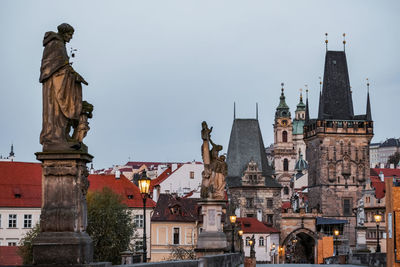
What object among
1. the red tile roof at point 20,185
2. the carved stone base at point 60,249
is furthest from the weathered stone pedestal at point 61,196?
the red tile roof at point 20,185

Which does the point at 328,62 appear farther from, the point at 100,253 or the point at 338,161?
the point at 100,253

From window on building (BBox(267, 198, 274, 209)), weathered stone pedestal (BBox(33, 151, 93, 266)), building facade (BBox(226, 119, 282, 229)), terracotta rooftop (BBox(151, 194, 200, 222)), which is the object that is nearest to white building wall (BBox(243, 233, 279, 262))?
building facade (BBox(226, 119, 282, 229))

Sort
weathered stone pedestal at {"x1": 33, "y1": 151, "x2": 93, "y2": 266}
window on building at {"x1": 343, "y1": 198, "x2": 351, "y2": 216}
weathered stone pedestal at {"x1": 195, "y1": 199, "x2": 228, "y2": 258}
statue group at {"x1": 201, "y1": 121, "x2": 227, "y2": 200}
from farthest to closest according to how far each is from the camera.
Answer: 1. window on building at {"x1": 343, "y1": 198, "x2": 351, "y2": 216}
2. statue group at {"x1": 201, "y1": 121, "x2": 227, "y2": 200}
3. weathered stone pedestal at {"x1": 195, "y1": 199, "x2": 228, "y2": 258}
4. weathered stone pedestal at {"x1": 33, "y1": 151, "x2": 93, "y2": 266}

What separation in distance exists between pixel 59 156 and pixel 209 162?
44.1 feet

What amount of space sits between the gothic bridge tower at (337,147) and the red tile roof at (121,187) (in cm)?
3950

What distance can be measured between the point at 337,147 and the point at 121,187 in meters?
46.0

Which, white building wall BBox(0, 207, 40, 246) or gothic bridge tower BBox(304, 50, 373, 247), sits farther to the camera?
gothic bridge tower BBox(304, 50, 373, 247)

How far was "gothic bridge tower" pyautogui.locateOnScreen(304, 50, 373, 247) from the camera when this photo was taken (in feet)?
356

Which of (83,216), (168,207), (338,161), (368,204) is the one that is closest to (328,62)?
(338,161)

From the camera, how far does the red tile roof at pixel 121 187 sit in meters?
71.6

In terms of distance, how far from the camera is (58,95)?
9125 mm

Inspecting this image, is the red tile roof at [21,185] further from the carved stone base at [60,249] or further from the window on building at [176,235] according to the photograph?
the carved stone base at [60,249]

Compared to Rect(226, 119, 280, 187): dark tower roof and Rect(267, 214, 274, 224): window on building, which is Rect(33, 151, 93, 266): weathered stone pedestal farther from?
Rect(226, 119, 280, 187): dark tower roof

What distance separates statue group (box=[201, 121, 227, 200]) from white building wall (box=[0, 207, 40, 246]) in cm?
4120
